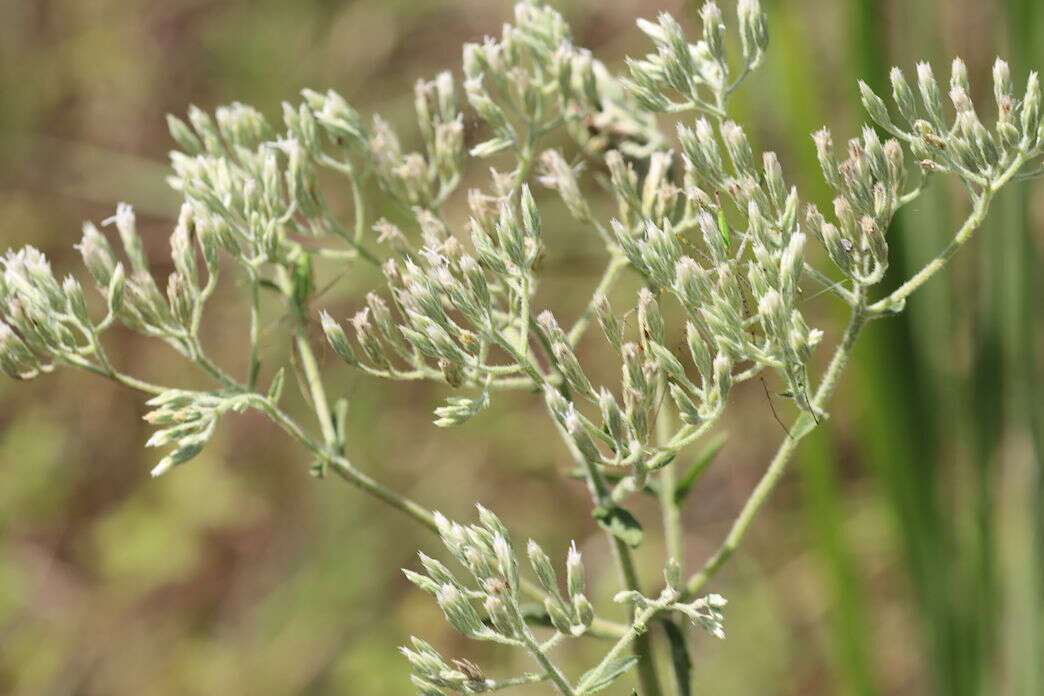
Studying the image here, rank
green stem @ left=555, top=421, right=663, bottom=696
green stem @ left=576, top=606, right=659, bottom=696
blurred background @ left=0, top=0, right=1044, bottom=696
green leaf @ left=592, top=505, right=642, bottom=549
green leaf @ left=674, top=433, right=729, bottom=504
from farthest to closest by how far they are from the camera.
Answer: blurred background @ left=0, top=0, right=1044, bottom=696 < green leaf @ left=674, top=433, right=729, bottom=504 < green stem @ left=555, top=421, right=663, bottom=696 < green leaf @ left=592, top=505, right=642, bottom=549 < green stem @ left=576, top=606, right=659, bottom=696

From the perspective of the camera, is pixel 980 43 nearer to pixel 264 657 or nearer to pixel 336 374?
pixel 336 374

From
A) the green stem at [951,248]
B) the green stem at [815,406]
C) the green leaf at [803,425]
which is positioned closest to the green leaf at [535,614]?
the green stem at [815,406]

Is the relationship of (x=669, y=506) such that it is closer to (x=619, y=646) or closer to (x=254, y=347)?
(x=619, y=646)

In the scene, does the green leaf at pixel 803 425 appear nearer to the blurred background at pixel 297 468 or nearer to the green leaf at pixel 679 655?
the green leaf at pixel 679 655

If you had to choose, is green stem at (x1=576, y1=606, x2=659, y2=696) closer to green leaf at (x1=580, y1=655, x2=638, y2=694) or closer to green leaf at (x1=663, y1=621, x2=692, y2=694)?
green leaf at (x1=580, y1=655, x2=638, y2=694)

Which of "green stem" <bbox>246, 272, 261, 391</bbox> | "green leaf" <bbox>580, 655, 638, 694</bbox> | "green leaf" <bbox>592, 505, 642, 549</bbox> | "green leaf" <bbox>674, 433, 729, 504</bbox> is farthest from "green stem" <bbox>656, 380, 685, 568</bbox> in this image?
"green stem" <bbox>246, 272, 261, 391</bbox>

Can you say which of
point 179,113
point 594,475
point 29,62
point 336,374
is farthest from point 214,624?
point 594,475
